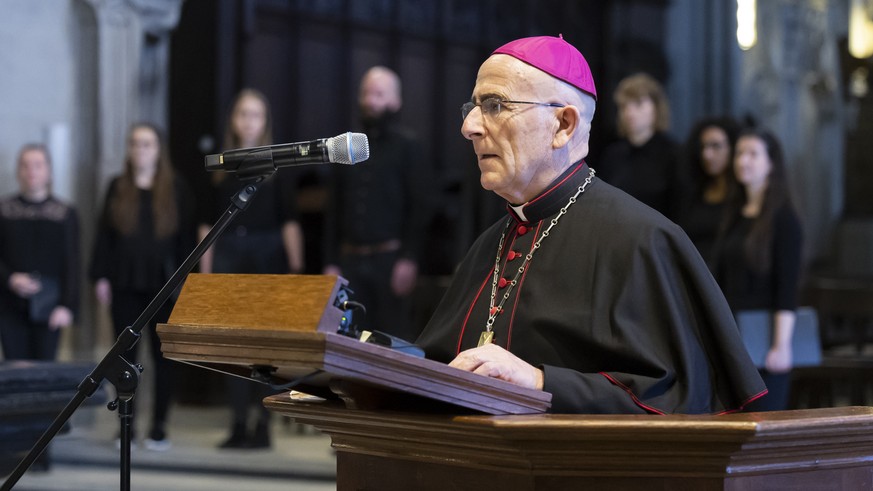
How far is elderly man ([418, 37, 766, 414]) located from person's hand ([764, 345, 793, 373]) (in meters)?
2.68

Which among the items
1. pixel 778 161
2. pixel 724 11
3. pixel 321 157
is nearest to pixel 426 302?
pixel 778 161

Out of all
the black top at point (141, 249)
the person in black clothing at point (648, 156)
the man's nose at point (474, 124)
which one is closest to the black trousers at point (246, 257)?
the black top at point (141, 249)

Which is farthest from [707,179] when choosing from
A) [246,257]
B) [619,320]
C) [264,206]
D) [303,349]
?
[303,349]

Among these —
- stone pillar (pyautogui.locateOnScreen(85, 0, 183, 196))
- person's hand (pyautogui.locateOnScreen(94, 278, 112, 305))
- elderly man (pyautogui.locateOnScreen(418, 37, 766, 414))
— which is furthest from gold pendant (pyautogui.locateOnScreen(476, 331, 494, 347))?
stone pillar (pyautogui.locateOnScreen(85, 0, 183, 196))

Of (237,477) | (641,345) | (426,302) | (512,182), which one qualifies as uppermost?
(512,182)

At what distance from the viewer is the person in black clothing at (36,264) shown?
634 cm

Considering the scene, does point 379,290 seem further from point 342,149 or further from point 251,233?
point 342,149

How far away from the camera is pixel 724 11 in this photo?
10.2 meters

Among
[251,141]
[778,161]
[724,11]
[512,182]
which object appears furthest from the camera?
[724,11]

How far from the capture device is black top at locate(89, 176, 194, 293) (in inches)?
251

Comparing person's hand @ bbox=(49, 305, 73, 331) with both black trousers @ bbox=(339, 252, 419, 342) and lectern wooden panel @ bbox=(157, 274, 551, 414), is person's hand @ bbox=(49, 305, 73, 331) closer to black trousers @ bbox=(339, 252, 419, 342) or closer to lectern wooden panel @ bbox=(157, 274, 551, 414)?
black trousers @ bbox=(339, 252, 419, 342)

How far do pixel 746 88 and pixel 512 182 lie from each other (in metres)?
8.92

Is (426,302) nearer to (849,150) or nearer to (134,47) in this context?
(134,47)

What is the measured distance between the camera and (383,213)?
20.5 ft
